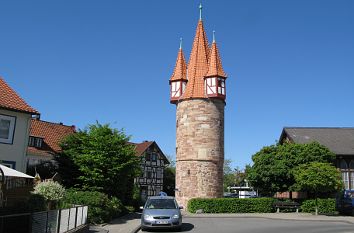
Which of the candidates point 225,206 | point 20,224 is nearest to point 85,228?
point 20,224

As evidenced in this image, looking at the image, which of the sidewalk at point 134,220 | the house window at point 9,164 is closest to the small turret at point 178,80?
the sidewalk at point 134,220

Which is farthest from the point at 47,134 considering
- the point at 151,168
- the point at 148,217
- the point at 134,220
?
the point at 148,217

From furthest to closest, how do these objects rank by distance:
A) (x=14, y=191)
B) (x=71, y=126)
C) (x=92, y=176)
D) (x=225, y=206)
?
(x=71, y=126) < (x=225, y=206) < (x=92, y=176) < (x=14, y=191)

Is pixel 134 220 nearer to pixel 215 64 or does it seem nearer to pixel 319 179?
pixel 319 179

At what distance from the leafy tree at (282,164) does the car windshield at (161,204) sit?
755 inches

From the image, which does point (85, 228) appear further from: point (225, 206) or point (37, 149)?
point (37, 149)

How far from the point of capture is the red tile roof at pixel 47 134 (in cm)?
4139

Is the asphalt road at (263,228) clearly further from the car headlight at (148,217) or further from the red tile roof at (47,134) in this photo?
the red tile roof at (47,134)

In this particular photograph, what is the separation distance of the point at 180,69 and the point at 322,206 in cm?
1904

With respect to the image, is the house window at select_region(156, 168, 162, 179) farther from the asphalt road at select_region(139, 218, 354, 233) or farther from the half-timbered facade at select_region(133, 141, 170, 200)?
the asphalt road at select_region(139, 218, 354, 233)

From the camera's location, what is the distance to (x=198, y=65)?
4250 centimetres

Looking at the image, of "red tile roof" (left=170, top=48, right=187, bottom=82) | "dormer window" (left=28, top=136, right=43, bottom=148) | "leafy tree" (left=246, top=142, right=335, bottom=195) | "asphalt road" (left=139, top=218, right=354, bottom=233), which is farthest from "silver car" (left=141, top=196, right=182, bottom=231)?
"dormer window" (left=28, top=136, right=43, bottom=148)

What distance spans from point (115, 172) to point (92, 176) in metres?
1.37

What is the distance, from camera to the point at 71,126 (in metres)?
50.8
